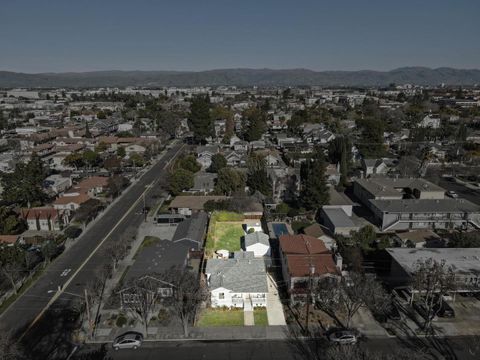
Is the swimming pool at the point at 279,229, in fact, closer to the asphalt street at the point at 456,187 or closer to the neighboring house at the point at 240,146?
the asphalt street at the point at 456,187

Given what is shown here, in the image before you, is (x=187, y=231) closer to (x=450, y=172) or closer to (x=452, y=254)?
(x=452, y=254)

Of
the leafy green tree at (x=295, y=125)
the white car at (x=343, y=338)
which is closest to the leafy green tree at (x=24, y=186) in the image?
the white car at (x=343, y=338)

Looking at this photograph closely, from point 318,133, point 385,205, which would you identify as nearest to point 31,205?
point 385,205

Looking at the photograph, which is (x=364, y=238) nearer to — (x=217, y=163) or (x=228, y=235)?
(x=228, y=235)

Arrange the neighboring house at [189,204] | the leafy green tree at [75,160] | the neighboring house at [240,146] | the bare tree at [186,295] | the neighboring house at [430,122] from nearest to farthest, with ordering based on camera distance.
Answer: the bare tree at [186,295] → the neighboring house at [189,204] → the leafy green tree at [75,160] → the neighboring house at [240,146] → the neighboring house at [430,122]

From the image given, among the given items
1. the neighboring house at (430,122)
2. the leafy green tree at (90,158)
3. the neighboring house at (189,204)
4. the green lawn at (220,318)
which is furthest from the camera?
the neighboring house at (430,122)

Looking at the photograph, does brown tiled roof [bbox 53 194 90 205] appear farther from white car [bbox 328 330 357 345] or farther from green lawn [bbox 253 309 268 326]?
white car [bbox 328 330 357 345]
